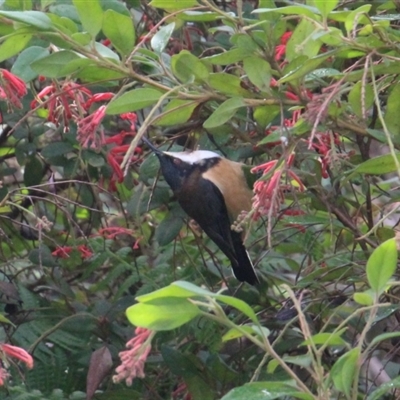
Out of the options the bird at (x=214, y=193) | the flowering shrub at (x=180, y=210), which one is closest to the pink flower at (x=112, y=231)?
the flowering shrub at (x=180, y=210)

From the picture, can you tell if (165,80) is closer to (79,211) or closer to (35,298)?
(35,298)

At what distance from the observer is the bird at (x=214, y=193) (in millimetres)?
2262

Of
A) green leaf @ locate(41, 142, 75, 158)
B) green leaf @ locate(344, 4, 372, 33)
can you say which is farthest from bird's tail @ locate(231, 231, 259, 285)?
green leaf @ locate(344, 4, 372, 33)

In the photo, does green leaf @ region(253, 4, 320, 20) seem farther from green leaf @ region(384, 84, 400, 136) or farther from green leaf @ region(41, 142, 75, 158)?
green leaf @ region(41, 142, 75, 158)

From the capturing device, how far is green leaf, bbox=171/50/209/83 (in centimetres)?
155

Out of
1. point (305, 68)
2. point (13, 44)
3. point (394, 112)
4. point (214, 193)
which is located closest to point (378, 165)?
point (394, 112)

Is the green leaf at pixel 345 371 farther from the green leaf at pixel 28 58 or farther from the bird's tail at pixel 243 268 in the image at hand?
the bird's tail at pixel 243 268

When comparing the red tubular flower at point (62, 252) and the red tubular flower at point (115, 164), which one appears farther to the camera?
the red tubular flower at point (62, 252)

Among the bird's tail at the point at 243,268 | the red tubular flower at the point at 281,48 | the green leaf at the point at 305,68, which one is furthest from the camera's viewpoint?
the bird's tail at the point at 243,268

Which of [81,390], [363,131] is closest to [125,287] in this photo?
[81,390]

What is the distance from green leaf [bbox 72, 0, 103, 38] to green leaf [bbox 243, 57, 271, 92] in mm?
254

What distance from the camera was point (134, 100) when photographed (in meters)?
1.55

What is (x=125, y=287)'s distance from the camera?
7.17 ft

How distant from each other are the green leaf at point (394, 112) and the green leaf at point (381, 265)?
0.47 metres
